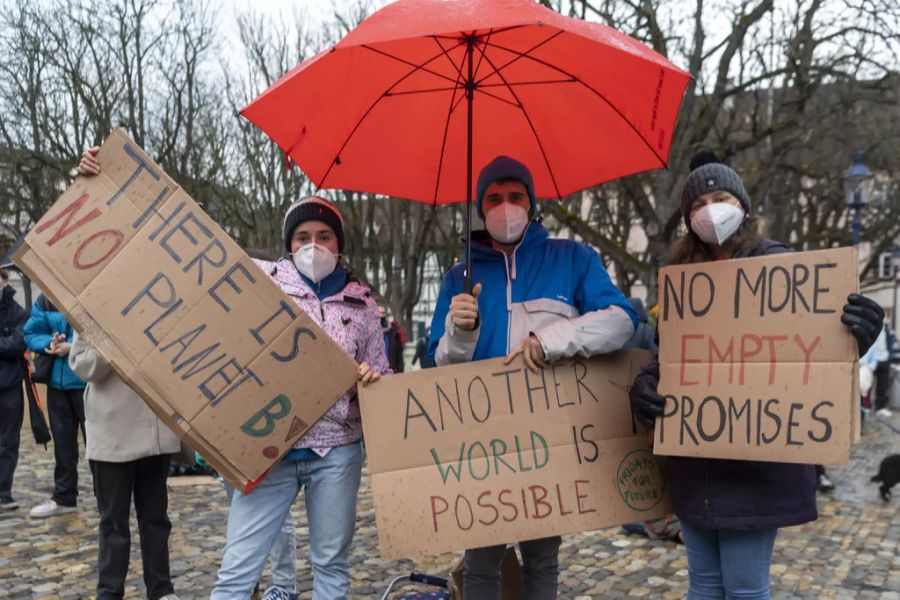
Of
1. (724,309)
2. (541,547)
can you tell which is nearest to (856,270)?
(724,309)

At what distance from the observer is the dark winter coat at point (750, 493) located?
98.7 inches

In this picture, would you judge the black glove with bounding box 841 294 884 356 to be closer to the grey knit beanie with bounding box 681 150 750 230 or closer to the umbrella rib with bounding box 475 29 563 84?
the grey knit beanie with bounding box 681 150 750 230

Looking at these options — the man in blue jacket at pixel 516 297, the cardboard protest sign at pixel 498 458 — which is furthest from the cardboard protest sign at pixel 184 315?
the man in blue jacket at pixel 516 297

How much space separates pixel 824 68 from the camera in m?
12.7

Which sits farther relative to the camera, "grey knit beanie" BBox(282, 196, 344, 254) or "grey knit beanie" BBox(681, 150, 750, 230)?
"grey knit beanie" BBox(282, 196, 344, 254)

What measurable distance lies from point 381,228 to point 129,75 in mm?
7822

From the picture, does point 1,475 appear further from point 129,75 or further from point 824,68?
point 824,68

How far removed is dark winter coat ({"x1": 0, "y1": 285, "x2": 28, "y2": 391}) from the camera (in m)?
6.81

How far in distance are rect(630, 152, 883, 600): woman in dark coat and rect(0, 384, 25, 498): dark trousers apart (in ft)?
20.7

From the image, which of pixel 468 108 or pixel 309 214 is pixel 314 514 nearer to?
pixel 309 214

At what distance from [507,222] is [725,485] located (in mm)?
1238

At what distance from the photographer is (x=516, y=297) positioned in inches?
117

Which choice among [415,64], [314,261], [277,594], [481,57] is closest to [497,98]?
[481,57]

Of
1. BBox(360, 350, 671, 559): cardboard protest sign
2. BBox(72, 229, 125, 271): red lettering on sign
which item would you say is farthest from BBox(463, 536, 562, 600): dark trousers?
BBox(72, 229, 125, 271): red lettering on sign
